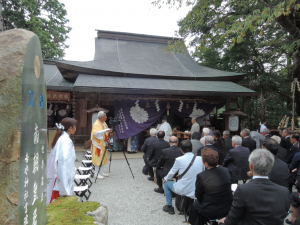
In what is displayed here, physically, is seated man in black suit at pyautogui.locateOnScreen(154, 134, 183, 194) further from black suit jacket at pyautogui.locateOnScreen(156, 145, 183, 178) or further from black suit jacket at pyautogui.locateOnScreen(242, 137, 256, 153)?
black suit jacket at pyautogui.locateOnScreen(242, 137, 256, 153)

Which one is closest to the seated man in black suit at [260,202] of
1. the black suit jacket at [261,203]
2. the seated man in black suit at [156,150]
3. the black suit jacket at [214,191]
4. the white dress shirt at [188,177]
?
the black suit jacket at [261,203]

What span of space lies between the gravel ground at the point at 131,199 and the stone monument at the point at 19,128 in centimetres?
228

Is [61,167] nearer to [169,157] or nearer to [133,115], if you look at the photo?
[169,157]

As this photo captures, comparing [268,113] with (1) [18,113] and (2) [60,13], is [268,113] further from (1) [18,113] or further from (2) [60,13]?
(2) [60,13]

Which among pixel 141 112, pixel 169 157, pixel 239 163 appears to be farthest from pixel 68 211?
pixel 141 112

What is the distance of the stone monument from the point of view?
1133 millimetres

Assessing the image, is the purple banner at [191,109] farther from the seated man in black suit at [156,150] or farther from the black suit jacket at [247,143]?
the seated man in black suit at [156,150]

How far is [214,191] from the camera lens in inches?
97.1

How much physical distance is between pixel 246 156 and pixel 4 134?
13.2ft

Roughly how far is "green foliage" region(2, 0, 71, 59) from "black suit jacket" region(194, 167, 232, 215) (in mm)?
16264

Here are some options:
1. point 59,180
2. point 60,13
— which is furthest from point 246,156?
point 60,13

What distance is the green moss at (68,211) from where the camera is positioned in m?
1.94

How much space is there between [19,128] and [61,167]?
47.3 inches

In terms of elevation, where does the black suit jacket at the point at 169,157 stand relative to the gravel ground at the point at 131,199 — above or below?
above
